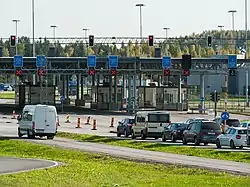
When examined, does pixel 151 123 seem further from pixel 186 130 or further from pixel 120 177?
pixel 120 177

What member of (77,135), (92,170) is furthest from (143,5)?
(92,170)

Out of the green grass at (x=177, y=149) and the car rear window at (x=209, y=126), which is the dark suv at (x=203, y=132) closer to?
the car rear window at (x=209, y=126)

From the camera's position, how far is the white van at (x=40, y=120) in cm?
5822

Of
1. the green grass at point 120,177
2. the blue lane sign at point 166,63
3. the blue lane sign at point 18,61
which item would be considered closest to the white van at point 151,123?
the green grass at point 120,177

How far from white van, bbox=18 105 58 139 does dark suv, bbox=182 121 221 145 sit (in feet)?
32.8

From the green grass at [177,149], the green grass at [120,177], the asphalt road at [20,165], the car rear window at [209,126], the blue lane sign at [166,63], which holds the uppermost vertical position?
the blue lane sign at [166,63]

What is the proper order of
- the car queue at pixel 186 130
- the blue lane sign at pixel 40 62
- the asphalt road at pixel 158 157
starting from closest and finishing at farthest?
the asphalt road at pixel 158 157 < the car queue at pixel 186 130 < the blue lane sign at pixel 40 62

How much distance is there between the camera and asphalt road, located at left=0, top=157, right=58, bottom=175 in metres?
33.0

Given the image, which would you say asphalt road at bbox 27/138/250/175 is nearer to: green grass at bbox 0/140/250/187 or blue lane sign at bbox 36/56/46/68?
green grass at bbox 0/140/250/187

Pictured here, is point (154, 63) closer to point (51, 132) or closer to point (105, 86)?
point (105, 86)

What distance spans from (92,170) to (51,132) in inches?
1083

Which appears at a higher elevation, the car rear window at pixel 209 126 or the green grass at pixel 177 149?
the car rear window at pixel 209 126

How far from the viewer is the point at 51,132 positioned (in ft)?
195

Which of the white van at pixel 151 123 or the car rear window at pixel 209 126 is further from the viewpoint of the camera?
the white van at pixel 151 123
